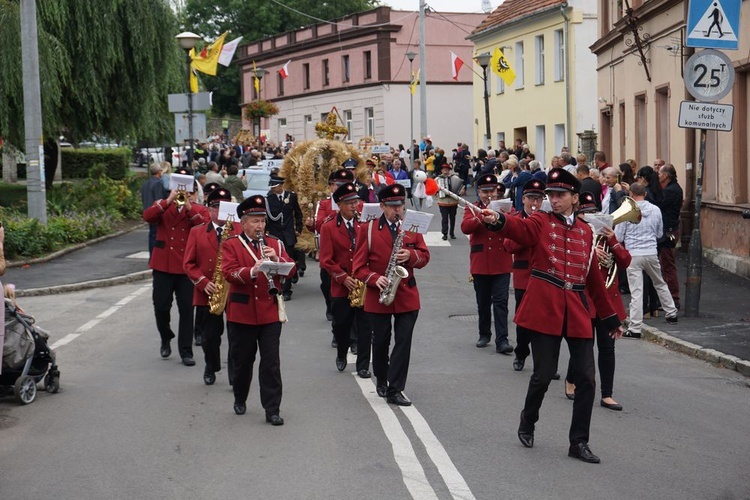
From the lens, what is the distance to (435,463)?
7.69 m

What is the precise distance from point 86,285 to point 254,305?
11.3 m

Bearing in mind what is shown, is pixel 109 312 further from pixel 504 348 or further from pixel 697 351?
pixel 697 351

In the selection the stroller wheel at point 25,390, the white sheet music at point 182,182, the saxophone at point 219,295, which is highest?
the white sheet music at point 182,182

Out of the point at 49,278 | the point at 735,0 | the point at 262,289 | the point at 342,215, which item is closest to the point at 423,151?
the point at 49,278

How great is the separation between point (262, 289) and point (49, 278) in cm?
1225

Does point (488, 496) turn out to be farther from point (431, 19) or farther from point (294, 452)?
point (431, 19)

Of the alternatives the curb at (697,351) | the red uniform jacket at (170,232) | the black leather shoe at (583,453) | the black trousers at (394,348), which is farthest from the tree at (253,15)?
the black leather shoe at (583,453)

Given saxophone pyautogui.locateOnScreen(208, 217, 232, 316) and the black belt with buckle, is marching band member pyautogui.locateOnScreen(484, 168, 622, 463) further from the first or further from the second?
saxophone pyautogui.locateOnScreen(208, 217, 232, 316)

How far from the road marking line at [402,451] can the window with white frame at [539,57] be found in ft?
113

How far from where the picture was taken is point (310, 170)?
715 inches

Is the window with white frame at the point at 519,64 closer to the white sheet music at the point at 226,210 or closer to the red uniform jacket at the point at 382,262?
the red uniform jacket at the point at 382,262

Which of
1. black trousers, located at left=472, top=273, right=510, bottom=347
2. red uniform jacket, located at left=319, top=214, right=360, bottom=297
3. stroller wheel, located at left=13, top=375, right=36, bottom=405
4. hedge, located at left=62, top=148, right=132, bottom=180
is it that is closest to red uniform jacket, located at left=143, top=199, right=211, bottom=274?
red uniform jacket, located at left=319, top=214, right=360, bottom=297

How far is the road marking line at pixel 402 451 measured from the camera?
23.0 ft

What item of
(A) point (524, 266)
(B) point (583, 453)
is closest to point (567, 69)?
(A) point (524, 266)
